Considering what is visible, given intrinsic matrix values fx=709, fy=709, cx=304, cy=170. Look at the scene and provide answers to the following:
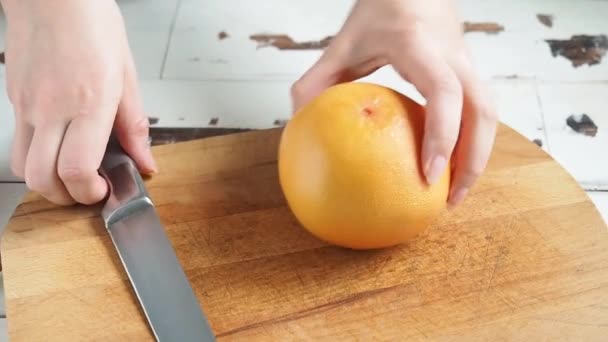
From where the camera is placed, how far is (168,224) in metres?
0.94

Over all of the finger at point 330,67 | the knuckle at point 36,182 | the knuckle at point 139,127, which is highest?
the finger at point 330,67

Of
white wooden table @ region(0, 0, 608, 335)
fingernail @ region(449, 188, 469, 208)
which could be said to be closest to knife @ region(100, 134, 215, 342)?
white wooden table @ region(0, 0, 608, 335)

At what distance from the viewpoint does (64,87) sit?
860 mm

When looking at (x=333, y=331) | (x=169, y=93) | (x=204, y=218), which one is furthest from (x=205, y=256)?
(x=169, y=93)

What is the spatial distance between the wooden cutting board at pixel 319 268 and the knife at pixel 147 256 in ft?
0.06

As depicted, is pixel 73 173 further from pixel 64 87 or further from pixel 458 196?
pixel 458 196

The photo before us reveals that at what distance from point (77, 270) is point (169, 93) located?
1.46 feet

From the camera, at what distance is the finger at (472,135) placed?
858 mm

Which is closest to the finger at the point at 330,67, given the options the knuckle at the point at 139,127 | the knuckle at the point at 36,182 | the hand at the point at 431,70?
the hand at the point at 431,70

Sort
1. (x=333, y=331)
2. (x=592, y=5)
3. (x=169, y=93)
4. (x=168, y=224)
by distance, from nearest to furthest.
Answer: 1. (x=333, y=331)
2. (x=168, y=224)
3. (x=169, y=93)
4. (x=592, y=5)

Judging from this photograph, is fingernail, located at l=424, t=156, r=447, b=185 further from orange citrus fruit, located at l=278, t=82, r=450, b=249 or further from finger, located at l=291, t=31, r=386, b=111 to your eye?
finger, located at l=291, t=31, r=386, b=111

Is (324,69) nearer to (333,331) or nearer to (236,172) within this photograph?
(236,172)

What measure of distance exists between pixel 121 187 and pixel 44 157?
12cm

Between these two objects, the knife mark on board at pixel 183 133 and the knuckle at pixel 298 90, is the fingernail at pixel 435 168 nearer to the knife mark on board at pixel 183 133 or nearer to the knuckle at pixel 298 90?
the knuckle at pixel 298 90
